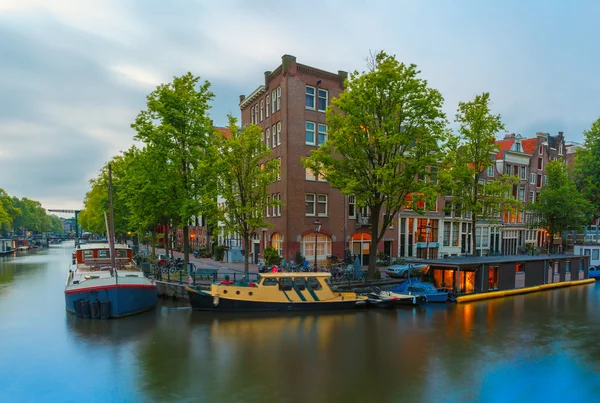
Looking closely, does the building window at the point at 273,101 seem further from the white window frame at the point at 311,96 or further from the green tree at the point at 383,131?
the green tree at the point at 383,131

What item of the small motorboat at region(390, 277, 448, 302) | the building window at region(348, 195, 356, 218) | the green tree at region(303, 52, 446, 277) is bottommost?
the small motorboat at region(390, 277, 448, 302)

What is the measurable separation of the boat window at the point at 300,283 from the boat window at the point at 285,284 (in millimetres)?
345

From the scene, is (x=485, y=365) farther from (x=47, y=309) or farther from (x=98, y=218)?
(x=98, y=218)

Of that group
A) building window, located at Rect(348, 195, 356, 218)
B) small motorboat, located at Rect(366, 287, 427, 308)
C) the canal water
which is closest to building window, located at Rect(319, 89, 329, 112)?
building window, located at Rect(348, 195, 356, 218)

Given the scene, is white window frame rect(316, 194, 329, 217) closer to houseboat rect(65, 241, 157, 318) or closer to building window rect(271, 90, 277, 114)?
building window rect(271, 90, 277, 114)

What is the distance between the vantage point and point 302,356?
16.6 metres

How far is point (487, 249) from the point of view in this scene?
5800 centimetres

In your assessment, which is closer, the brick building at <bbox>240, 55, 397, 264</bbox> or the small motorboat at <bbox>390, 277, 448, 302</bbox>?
the small motorboat at <bbox>390, 277, 448, 302</bbox>

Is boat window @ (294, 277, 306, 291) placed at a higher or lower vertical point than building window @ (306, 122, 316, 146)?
lower

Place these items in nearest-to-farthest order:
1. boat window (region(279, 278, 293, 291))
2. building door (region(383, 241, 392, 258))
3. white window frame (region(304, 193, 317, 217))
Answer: boat window (region(279, 278, 293, 291)) → white window frame (region(304, 193, 317, 217)) → building door (region(383, 241, 392, 258))

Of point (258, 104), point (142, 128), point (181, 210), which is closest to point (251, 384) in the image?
point (181, 210)

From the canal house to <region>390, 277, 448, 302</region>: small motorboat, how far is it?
208cm

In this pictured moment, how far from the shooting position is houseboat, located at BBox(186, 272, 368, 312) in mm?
23562

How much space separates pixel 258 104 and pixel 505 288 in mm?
32545
